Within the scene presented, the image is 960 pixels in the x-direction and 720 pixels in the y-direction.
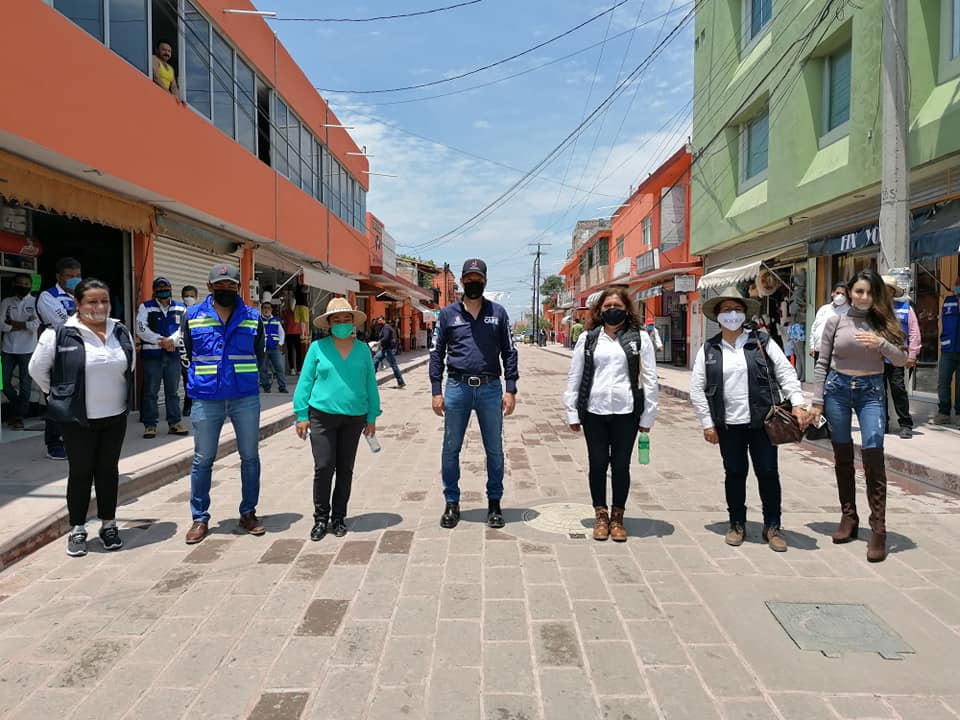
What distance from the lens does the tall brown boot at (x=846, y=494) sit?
441 centimetres

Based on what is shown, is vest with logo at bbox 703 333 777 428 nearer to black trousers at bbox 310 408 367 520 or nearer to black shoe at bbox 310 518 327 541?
black trousers at bbox 310 408 367 520

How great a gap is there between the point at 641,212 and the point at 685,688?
2729cm

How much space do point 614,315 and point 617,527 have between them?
1439 mm

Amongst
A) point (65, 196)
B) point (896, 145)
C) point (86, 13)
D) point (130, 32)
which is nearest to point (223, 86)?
point (130, 32)

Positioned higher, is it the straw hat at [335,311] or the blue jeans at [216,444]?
the straw hat at [335,311]

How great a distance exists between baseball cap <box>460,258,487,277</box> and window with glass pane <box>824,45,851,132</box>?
33.7 feet

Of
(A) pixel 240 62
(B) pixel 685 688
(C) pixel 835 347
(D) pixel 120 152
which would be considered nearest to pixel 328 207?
(A) pixel 240 62

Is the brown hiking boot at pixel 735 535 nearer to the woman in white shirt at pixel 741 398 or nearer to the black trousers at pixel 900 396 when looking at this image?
the woman in white shirt at pixel 741 398

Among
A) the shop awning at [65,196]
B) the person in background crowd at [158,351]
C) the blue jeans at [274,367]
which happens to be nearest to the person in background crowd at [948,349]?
the person in background crowd at [158,351]

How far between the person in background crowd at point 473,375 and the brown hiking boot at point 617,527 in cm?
81

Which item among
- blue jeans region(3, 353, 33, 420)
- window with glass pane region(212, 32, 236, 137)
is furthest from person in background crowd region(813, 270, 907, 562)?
window with glass pane region(212, 32, 236, 137)

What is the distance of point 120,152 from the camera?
8539 mm

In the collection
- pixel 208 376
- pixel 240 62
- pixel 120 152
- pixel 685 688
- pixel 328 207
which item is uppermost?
pixel 240 62

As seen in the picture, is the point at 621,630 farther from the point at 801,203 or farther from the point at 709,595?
the point at 801,203
